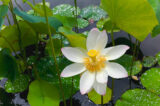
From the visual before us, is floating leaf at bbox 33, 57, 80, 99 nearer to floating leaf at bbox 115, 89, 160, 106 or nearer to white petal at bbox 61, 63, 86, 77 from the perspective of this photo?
floating leaf at bbox 115, 89, 160, 106

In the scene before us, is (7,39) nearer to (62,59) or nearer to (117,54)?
(62,59)

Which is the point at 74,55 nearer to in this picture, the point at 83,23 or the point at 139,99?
the point at 139,99

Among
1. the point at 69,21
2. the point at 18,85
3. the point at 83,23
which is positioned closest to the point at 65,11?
the point at 83,23

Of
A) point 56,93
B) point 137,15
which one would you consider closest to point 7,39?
point 56,93

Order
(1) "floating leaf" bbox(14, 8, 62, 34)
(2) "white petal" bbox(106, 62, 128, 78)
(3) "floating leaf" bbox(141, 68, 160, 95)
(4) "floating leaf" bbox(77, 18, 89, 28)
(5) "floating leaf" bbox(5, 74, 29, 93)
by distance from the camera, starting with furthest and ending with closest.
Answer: (4) "floating leaf" bbox(77, 18, 89, 28), (5) "floating leaf" bbox(5, 74, 29, 93), (3) "floating leaf" bbox(141, 68, 160, 95), (1) "floating leaf" bbox(14, 8, 62, 34), (2) "white petal" bbox(106, 62, 128, 78)

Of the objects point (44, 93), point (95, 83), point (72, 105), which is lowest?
point (72, 105)

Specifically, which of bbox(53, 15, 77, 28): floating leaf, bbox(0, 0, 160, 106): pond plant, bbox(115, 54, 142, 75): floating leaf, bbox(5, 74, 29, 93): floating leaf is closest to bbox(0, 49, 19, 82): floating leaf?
bbox(0, 0, 160, 106): pond plant

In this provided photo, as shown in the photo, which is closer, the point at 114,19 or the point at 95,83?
the point at 95,83

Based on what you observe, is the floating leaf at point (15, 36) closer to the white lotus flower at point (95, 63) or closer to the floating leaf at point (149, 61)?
the white lotus flower at point (95, 63)

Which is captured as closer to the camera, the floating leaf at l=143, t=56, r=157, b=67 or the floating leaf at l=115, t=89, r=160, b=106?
the floating leaf at l=115, t=89, r=160, b=106
